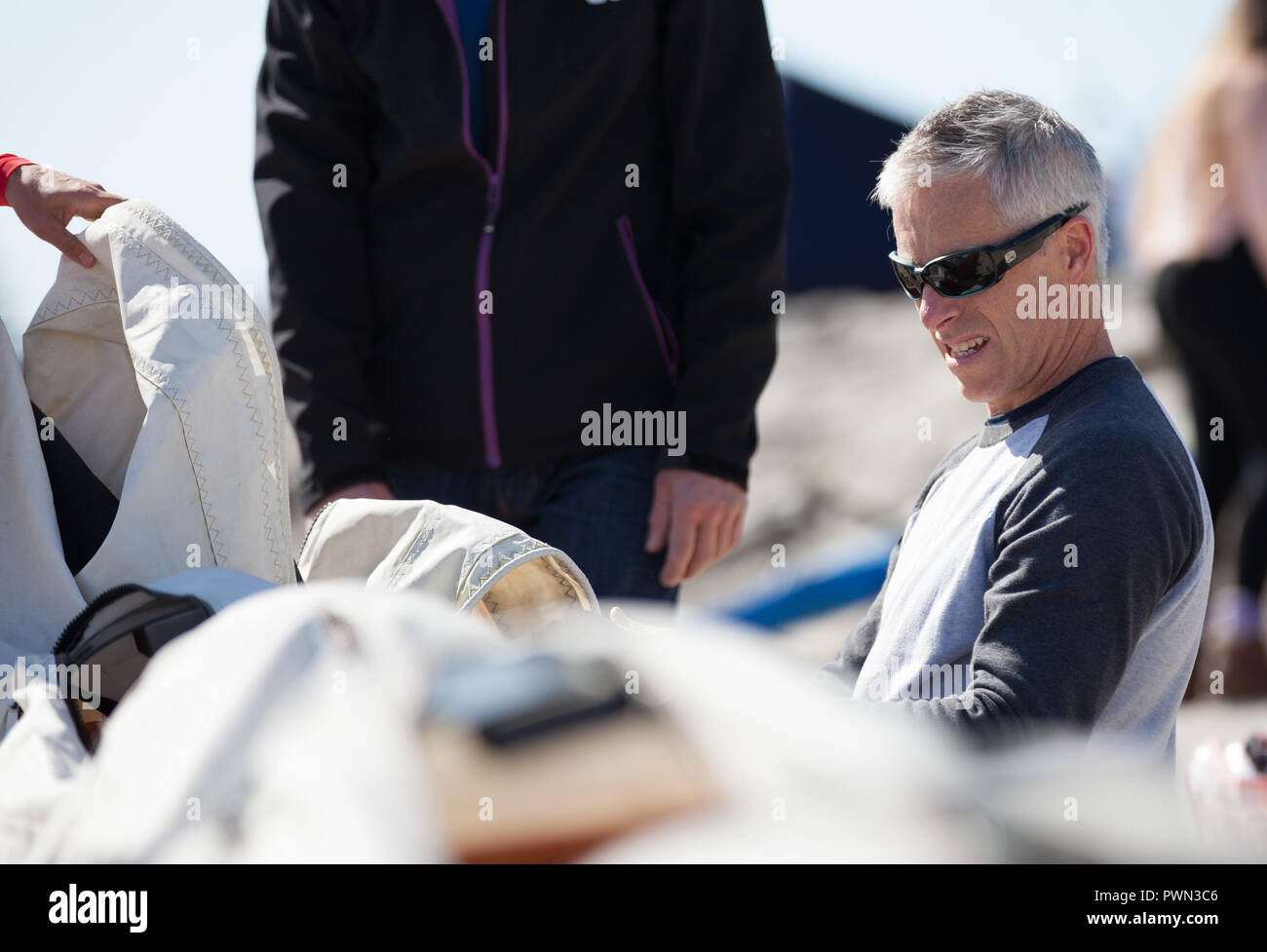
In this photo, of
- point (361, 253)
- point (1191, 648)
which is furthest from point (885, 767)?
point (361, 253)

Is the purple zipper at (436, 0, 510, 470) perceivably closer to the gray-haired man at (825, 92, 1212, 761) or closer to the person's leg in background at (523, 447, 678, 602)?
the person's leg in background at (523, 447, 678, 602)

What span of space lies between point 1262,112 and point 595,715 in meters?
3.33

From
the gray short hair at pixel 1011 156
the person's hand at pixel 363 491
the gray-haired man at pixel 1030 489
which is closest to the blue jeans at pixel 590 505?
the person's hand at pixel 363 491

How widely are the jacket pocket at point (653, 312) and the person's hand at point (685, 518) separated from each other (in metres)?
0.23

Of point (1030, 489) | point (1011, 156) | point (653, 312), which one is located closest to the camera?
point (1030, 489)

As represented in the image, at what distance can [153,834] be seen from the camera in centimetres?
93

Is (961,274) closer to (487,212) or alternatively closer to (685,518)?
(685,518)

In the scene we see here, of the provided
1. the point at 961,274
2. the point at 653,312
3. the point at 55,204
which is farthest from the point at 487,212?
the point at 961,274

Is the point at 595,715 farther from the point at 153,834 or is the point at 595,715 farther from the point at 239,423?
the point at 239,423

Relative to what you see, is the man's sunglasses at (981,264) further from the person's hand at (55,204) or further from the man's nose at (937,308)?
the person's hand at (55,204)

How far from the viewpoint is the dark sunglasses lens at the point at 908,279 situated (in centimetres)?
197

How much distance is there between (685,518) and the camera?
2607 mm

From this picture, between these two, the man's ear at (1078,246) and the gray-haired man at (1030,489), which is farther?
the man's ear at (1078,246)

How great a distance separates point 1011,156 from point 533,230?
107 cm
